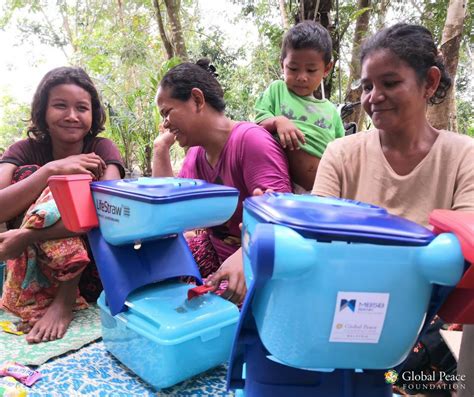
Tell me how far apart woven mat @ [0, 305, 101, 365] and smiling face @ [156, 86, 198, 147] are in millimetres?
844

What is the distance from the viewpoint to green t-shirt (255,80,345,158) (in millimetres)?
1719

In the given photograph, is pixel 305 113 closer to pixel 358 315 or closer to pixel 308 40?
pixel 308 40

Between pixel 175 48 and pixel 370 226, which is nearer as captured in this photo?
pixel 370 226

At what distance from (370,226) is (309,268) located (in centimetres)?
12

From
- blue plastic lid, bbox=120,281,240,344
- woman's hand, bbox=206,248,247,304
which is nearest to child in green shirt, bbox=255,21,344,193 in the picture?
woman's hand, bbox=206,248,247,304

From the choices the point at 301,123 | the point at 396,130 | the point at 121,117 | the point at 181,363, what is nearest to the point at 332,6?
the point at 301,123

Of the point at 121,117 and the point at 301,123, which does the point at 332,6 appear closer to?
the point at 301,123

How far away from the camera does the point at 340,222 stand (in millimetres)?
605

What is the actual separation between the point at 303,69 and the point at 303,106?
0.17m

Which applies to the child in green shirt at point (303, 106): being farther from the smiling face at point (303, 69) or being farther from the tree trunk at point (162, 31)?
the tree trunk at point (162, 31)

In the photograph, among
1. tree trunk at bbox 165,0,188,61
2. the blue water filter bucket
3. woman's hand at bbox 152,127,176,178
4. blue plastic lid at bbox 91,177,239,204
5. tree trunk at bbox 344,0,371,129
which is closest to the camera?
the blue water filter bucket

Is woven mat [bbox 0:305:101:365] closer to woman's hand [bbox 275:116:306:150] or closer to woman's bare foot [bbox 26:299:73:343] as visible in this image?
woman's bare foot [bbox 26:299:73:343]

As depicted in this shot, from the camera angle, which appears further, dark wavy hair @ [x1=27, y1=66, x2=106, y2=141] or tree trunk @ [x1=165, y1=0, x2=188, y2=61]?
tree trunk @ [x1=165, y1=0, x2=188, y2=61]

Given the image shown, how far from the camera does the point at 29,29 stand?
386 inches
